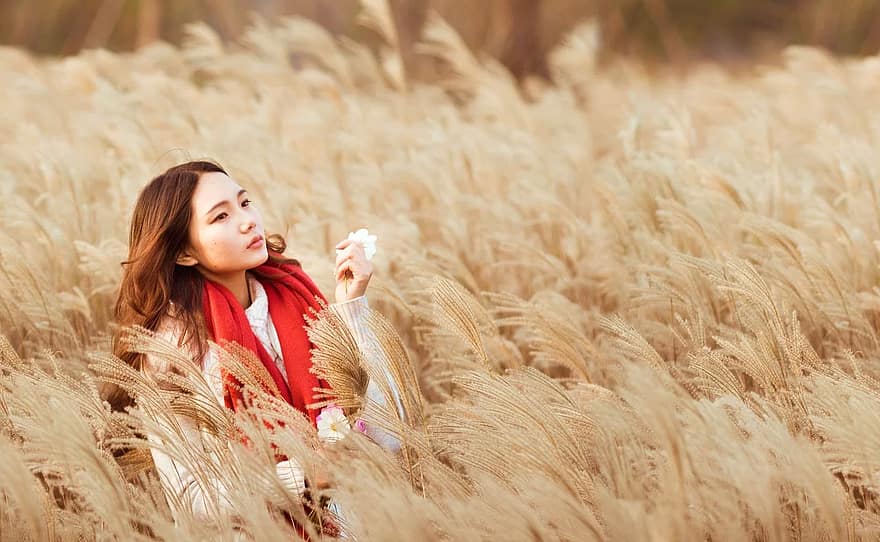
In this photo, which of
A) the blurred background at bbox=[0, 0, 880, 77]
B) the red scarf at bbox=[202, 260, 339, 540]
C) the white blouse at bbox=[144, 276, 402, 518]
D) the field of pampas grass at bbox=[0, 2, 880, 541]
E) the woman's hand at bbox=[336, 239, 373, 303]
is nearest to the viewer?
the field of pampas grass at bbox=[0, 2, 880, 541]

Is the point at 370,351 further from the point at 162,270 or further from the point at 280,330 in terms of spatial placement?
the point at 162,270

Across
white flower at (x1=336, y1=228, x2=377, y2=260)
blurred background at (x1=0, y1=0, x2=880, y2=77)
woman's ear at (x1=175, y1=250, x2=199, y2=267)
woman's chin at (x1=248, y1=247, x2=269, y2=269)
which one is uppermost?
white flower at (x1=336, y1=228, x2=377, y2=260)

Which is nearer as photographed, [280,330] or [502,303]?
[280,330]

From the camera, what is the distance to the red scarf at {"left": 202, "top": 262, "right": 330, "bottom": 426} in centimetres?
223

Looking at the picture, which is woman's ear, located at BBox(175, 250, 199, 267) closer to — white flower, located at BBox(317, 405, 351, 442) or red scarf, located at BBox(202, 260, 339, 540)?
red scarf, located at BBox(202, 260, 339, 540)

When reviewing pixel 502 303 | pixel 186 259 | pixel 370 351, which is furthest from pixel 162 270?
pixel 502 303

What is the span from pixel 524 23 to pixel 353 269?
6.16 m

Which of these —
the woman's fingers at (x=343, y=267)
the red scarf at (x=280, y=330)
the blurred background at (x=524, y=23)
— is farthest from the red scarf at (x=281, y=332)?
the blurred background at (x=524, y=23)

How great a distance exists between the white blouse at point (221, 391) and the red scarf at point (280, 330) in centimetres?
3

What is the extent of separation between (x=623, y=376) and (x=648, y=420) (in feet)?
1.22

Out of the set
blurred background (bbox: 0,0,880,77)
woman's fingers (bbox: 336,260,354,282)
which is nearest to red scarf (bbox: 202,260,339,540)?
woman's fingers (bbox: 336,260,354,282)

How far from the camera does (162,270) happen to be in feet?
7.64

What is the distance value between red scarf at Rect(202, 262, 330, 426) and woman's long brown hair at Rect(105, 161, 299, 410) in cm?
4

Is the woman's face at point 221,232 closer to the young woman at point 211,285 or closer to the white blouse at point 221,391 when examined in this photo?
the young woman at point 211,285
